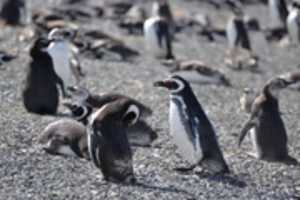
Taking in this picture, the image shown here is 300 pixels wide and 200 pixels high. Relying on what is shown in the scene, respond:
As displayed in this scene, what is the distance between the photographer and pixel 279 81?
12.3 m

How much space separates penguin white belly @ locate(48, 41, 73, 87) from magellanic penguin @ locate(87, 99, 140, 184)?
14.6ft

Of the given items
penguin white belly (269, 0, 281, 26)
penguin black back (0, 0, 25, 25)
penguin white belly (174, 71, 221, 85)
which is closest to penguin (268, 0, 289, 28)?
penguin white belly (269, 0, 281, 26)

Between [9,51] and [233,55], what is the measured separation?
4458 millimetres

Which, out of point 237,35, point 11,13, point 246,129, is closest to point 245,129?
point 246,129

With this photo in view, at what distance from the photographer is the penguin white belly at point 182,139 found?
10.7 m

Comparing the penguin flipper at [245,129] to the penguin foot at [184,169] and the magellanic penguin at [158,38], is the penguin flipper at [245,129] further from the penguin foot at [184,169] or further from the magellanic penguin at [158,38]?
the magellanic penguin at [158,38]

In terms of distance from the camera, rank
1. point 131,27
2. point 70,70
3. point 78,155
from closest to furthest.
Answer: point 78,155 < point 70,70 < point 131,27

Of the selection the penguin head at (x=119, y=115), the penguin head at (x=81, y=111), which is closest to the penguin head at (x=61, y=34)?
the penguin head at (x=81, y=111)

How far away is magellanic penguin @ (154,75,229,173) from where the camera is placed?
10.6 meters

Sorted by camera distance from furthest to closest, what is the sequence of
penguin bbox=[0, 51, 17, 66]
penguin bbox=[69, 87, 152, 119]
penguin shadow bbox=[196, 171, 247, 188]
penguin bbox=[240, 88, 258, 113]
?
penguin bbox=[0, 51, 17, 66] < penguin bbox=[240, 88, 258, 113] < penguin bbox=[69, 87, 152, 119] < penguin shadow bbox=[196, 171, 247, 188]

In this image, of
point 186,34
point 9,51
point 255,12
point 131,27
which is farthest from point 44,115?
point 255,12

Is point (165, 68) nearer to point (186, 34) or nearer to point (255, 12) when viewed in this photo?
point (186, 34)

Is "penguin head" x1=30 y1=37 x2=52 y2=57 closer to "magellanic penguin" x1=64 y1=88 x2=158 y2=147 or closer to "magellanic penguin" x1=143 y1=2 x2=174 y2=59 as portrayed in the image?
"magellanic penguin" x1=64 y1=88 x2=158 y2=147

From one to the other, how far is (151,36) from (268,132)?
839 cm
